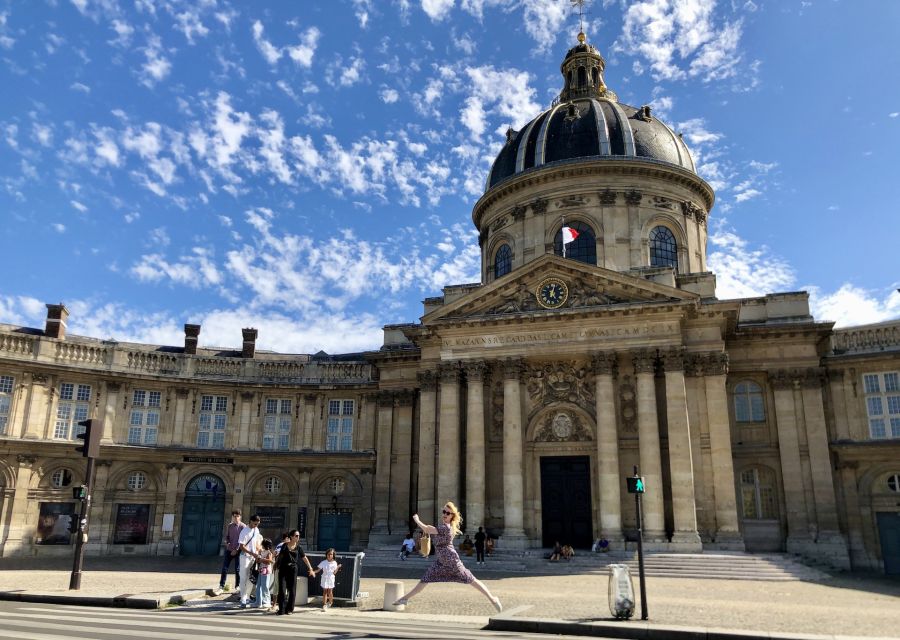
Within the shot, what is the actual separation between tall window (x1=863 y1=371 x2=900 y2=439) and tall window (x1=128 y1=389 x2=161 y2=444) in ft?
117

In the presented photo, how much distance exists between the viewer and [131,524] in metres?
Answer: 37.8

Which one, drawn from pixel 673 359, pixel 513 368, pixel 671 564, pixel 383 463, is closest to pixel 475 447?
pixel 513 368

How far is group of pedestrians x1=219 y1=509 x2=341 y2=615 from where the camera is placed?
1533cm

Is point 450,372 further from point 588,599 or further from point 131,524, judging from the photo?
point 131,524

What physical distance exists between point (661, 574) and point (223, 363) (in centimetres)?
2634

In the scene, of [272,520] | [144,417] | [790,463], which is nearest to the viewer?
[790,463]

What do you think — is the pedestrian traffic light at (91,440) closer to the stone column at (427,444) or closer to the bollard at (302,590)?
the bollard at (302,590)

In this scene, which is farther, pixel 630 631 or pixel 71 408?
pixel 71 408

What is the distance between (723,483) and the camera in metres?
30.9

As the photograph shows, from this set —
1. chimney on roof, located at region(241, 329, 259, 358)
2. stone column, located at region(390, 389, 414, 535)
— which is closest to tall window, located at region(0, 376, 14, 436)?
chimney on roof, located at region(241, 329, 259, 358)

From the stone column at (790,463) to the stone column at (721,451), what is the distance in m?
2.38

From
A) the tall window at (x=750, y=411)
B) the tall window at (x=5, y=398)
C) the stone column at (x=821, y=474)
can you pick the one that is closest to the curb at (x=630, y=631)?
the stone column at (x=821, y=474)

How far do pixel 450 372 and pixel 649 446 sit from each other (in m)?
9.75


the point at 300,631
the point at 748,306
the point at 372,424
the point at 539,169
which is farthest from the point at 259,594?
the point at 539,169
